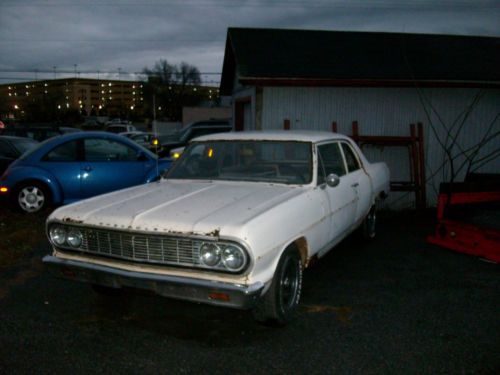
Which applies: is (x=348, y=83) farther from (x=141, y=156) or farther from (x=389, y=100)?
(x=141, y=156)

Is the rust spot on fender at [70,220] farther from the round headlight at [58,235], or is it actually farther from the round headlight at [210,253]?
the round headlight at [210,253]

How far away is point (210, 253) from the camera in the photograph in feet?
11.1

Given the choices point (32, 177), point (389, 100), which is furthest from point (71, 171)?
point (389, 100)

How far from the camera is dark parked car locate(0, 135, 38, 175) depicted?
10453 mm

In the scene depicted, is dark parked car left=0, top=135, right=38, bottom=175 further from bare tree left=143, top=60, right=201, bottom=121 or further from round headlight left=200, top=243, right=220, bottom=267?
bare tree left=143, top=60, right=201, bottom=121

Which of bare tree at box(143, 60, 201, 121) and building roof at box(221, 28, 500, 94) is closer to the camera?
building roof at box(221, 28, 500, 94)

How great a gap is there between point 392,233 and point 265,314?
439 cm

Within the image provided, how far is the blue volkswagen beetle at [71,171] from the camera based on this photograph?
810cm

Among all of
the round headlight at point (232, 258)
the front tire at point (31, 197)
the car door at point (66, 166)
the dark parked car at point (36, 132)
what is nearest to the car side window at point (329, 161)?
the round headlight at point (232, 258)

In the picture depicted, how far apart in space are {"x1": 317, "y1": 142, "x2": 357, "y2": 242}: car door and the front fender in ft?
16.8

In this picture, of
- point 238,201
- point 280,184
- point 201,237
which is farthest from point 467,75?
point 201,237

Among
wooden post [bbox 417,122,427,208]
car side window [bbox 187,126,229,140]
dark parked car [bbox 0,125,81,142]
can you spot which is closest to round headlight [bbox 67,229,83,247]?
wooden post [bbox 417,122,427,208]

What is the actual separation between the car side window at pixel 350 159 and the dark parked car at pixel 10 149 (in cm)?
798

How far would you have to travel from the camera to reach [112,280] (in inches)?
143
